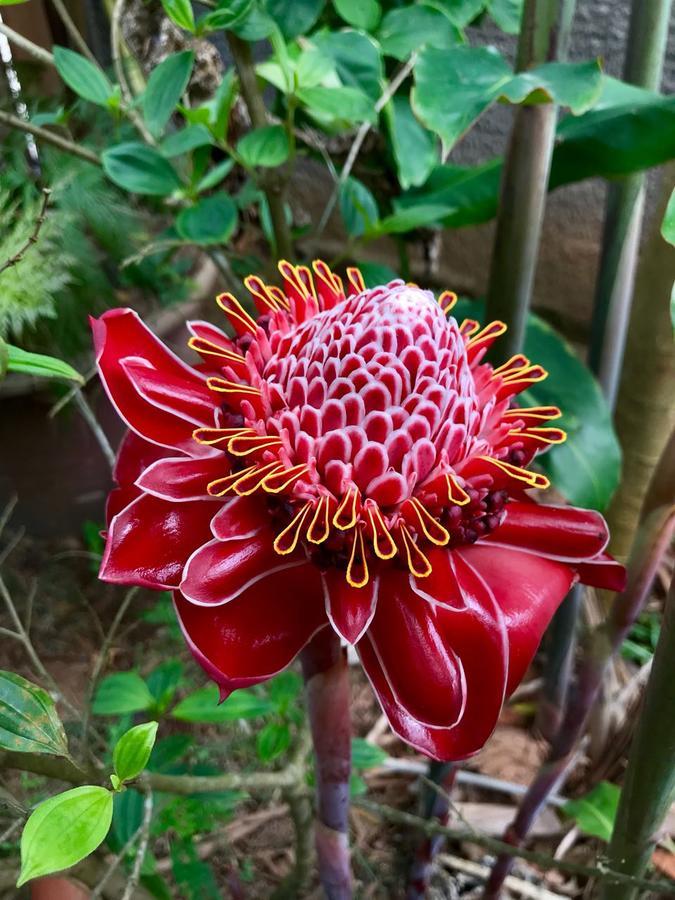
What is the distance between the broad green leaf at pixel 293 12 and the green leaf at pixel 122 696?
18.0 inches

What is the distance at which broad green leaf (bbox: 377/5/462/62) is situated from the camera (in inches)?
21.1

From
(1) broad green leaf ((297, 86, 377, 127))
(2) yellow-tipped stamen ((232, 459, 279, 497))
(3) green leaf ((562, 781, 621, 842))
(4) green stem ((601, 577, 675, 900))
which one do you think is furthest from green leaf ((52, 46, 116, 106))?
(3) green leaf ((562, 781, 621, 842))

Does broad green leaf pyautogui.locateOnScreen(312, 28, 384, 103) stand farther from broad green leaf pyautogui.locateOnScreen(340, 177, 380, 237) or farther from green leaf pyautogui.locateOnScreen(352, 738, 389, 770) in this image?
green leaf pyautogui.locateOnScreen(352, 738, 389, 770)

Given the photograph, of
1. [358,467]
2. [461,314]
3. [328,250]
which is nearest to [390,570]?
[358,467]

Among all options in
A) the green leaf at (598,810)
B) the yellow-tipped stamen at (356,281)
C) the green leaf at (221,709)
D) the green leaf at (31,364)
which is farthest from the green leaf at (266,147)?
the green leaf at (598,810)

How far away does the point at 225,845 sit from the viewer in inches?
25.8

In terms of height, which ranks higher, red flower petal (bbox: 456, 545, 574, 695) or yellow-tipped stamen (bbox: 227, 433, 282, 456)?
yellow-tipped stamen (bbox: 227, 433, 282, 456)

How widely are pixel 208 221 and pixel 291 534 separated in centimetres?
33

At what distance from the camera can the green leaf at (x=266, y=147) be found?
1.63 ft

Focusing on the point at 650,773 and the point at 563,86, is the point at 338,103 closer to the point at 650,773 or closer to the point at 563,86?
the point at 563,86

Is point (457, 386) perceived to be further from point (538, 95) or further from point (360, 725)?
point (360, 725)

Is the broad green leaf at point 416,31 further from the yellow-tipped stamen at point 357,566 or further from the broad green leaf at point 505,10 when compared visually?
the yellow-tipped stamen at point 357,566

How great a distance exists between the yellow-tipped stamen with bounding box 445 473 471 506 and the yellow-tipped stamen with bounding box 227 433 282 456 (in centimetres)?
7

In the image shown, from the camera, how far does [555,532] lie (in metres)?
0.33
